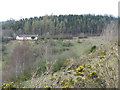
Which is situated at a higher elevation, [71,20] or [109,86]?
[71,20]

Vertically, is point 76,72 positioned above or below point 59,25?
below

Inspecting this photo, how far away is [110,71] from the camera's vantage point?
3.91 ft

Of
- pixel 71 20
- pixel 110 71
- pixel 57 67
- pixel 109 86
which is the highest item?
pixel 71 20

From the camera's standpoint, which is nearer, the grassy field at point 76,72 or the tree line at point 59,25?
the grassy field at point 76,72

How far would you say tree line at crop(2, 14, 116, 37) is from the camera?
1920 centimetres

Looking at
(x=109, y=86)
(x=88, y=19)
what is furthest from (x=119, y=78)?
(x=88, y=19)

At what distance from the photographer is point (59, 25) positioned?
74.4 feet

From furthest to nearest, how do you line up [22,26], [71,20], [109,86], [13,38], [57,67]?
[71,20] < [22,26] < [13,38] < [57,67] < [109,86]

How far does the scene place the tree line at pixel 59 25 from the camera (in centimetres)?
1920

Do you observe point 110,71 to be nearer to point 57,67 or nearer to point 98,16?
point 57,67

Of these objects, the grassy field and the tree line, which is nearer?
the grassy field

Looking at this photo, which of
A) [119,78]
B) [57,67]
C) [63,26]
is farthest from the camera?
[63,26]

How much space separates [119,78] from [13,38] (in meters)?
18.1

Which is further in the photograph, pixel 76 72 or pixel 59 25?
pixel 59 25
